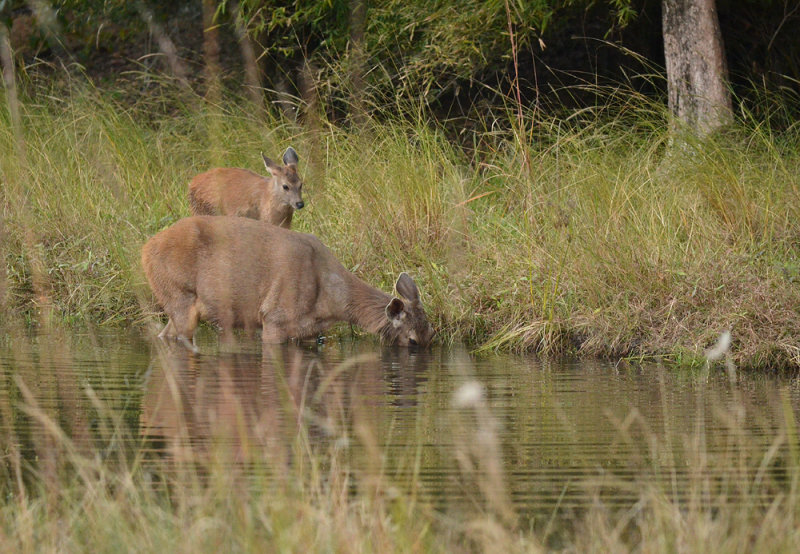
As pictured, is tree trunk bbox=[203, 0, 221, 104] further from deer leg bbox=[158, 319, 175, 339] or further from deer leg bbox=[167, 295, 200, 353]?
deer leg bbox=[167, 295, 200, 353]

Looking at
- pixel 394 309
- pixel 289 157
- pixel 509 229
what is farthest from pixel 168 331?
pixel 509 229

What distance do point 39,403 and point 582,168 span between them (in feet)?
21.4

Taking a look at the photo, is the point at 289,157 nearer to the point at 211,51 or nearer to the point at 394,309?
the point at 394,309

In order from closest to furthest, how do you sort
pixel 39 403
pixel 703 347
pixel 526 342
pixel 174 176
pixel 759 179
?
pixel 39 403, pixel 703 347, pixel 526 342, pixel 759 179, pixel 174 176

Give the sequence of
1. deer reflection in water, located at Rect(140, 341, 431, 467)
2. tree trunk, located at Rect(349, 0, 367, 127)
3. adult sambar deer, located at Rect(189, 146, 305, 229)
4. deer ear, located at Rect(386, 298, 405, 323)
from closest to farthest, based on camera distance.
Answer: deer reflection in water, located at Rect(140, 341, 431, 467), deer ear, located at Rect(386, 298, 405, 323), adult sambar deer, located at Rect(189, 146, 305, 229), tree trunk, located at Rect(349, 0, 367, 127)

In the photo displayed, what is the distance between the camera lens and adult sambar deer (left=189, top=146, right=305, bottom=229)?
519 inches

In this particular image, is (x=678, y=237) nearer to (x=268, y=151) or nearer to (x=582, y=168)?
(x=582, y=168)

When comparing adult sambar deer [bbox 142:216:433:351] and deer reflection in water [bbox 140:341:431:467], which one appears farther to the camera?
adult sambar deer [bbox 142:216:433:351]

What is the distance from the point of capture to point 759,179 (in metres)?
12.1

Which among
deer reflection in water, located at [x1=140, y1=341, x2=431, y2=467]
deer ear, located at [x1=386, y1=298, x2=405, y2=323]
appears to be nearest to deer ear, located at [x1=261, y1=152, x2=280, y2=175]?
deer reflection in water, located at [x1=140, y1=341, x2=431, y2=467]

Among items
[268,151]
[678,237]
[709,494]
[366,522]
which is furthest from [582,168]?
[366,522]

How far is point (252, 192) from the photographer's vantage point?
13.6m

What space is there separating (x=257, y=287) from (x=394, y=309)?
1146 mm

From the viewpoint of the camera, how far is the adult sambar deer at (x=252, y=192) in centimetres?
1318
